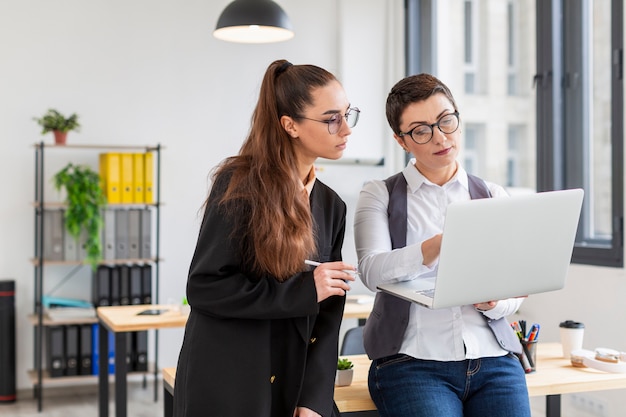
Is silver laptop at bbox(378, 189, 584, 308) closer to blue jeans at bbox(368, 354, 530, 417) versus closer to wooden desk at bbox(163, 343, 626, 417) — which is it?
blue jeans at bbox(368, 354, 530, 417)

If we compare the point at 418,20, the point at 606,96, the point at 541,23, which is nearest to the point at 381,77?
the point at 418,20

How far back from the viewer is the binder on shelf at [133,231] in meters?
5.13

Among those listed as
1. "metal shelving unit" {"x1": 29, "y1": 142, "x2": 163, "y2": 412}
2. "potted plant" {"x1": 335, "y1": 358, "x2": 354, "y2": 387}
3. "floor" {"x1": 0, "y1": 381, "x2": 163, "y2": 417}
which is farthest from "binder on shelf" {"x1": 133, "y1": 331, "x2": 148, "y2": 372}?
"potted plant" {"x1": 335, "y1": 358, "x2": 354, "y2": 387}

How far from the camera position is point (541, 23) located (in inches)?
173

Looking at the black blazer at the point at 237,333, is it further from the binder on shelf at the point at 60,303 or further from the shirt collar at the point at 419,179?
the binder on shelf at the point at 60,303

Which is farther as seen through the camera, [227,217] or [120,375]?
[120,375]

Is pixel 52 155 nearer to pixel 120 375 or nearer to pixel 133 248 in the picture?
pixel 133 248

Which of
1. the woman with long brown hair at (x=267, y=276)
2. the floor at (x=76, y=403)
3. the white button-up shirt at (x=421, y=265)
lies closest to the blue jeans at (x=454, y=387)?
the white button-up shirt at (x=421, y=265)

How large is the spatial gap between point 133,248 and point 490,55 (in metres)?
3.40

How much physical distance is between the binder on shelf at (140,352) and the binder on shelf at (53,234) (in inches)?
28.2

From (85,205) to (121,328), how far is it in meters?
1.71

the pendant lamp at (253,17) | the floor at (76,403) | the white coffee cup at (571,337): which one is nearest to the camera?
the white coffee cup at (571,337)

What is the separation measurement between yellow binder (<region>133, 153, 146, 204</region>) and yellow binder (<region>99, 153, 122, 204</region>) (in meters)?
0.10

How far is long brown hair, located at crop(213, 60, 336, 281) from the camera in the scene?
171cm
